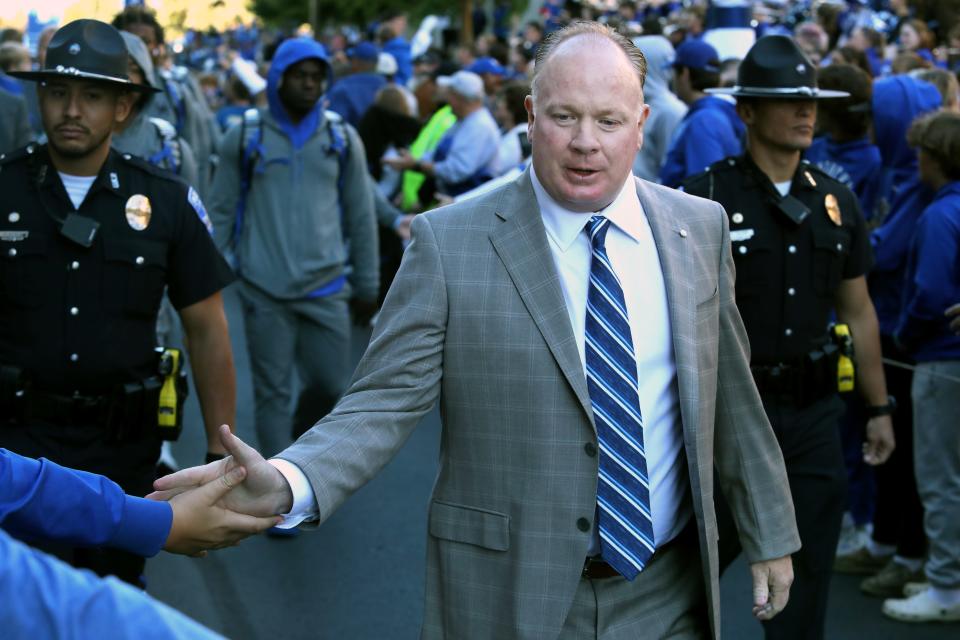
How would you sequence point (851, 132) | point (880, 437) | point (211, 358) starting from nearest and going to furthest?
point (211, 358), point (880, 437), point (851, 132)

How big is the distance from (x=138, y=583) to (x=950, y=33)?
11513 millimetres

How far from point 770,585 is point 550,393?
2.80 feet

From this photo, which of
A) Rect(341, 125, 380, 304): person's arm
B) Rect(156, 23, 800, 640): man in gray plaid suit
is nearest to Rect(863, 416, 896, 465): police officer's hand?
Rect(156, 23, 800, 640): man in gray plaid suit

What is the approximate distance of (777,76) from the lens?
518cm

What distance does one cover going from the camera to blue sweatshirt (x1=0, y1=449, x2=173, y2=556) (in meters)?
2.69

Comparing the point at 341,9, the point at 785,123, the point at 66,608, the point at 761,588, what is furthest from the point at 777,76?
the point at 341,9

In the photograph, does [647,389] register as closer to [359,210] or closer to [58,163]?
[58,163]

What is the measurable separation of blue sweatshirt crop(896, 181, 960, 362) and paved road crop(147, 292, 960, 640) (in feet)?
4.01

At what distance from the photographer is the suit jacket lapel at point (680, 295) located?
130 inches

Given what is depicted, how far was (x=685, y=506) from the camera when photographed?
346cm

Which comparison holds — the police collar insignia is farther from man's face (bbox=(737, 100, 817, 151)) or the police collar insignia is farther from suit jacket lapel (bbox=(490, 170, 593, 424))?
man's face (bbox=(737, 100, 817, 151))

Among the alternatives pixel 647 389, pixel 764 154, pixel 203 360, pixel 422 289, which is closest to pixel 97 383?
pixel 203 360

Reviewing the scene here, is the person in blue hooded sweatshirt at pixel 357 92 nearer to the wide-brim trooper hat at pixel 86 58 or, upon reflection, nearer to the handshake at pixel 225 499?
the wide-brim trooper hat at pixel 86 58

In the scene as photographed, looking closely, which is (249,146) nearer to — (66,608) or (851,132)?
(851,132)
